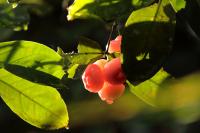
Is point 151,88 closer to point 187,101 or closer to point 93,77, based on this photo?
point 93,77

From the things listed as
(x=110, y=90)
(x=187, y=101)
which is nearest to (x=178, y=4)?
(x=110, y=90)

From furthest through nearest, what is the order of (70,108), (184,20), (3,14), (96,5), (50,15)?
(70,108)
(50,15)
(3,14)
(184,20)
(96,5)

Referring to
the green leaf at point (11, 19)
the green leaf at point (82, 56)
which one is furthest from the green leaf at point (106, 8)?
the green leaf at point (11, 19)

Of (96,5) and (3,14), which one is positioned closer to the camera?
(96,5)

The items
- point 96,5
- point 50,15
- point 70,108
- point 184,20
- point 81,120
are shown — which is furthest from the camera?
point 81,120

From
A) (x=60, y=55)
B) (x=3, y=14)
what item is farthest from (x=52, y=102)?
(x=3, y=14)

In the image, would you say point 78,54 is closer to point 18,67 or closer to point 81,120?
point 18,67

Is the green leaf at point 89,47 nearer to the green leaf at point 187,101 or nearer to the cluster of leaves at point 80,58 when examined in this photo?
the cluster of leaves at point 80,58
